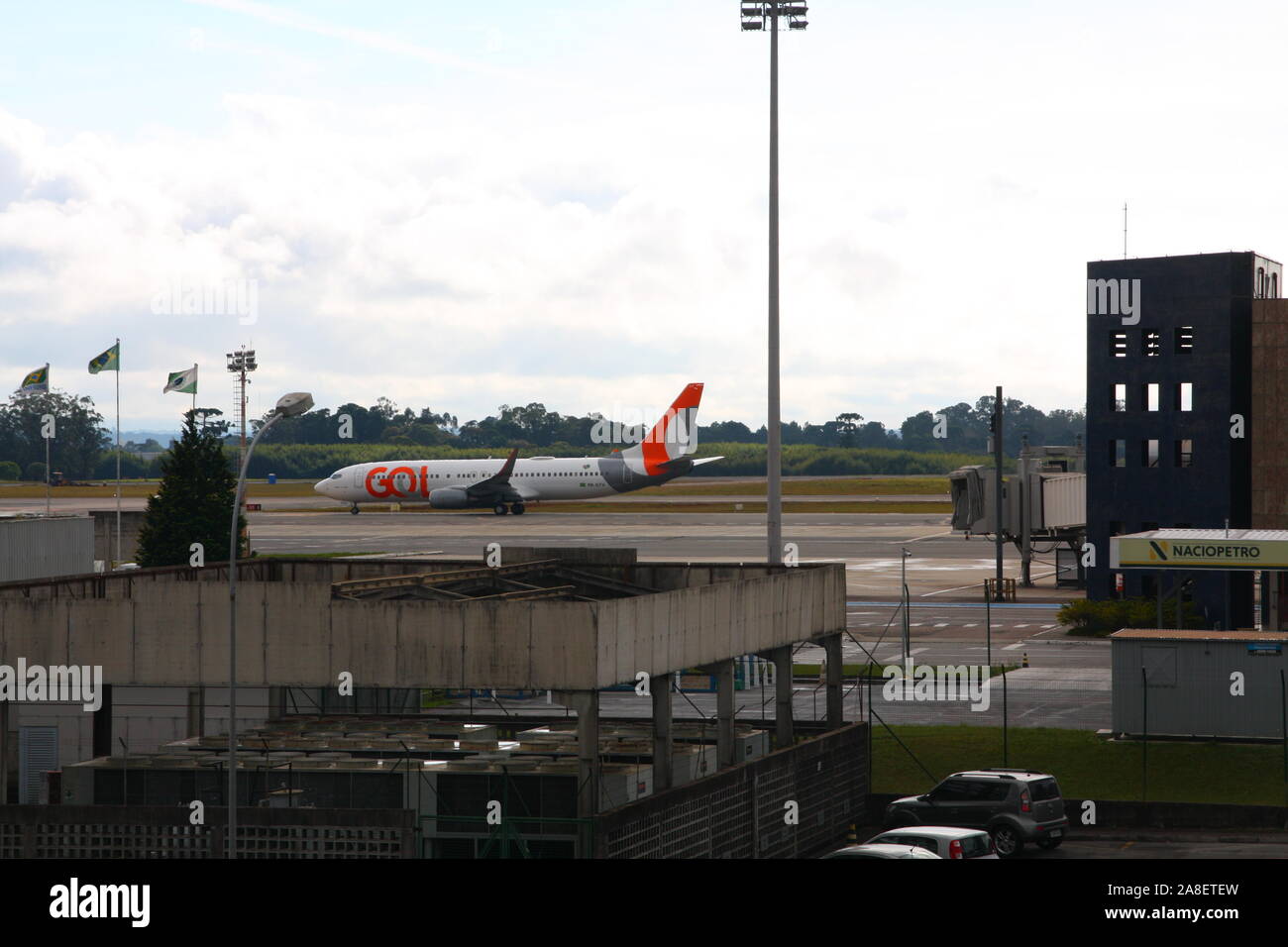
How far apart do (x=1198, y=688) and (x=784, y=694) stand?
1326cm

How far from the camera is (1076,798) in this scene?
32.6m

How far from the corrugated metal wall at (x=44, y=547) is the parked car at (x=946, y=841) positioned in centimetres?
2814

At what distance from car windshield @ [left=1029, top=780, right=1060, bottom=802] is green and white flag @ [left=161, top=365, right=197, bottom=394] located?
63996 millimetres

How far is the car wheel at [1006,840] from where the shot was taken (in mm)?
28266

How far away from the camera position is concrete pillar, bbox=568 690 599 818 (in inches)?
907

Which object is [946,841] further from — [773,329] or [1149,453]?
[1149,453]

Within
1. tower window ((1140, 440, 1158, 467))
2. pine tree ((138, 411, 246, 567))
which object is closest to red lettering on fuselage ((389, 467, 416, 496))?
pine tree ((138, 411, 246, 567))

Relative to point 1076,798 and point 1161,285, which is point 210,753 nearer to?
point 1076,798

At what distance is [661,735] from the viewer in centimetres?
2558

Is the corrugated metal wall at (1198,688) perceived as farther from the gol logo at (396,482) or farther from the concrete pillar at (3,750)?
the gol logo at (396,482)

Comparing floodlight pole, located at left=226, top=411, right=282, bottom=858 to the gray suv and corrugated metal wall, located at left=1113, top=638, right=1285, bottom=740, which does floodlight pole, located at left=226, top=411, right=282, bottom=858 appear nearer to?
the gray suv

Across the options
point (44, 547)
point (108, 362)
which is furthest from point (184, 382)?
point (44, 547)

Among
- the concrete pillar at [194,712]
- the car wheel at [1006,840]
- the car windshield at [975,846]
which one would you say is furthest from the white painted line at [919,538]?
the car windshield at [975,846]
